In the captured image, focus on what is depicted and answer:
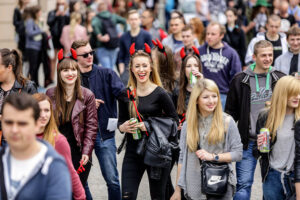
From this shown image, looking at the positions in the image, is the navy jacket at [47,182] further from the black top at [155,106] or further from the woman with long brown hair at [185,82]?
the woman with long brown hair at [185,82]

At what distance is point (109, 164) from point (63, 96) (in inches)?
40.7

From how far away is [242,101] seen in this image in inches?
257

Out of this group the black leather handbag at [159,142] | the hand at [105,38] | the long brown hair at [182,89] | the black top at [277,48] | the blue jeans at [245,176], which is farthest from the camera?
the hand at [105,38]

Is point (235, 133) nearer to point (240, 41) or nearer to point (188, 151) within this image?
point (188, 151)

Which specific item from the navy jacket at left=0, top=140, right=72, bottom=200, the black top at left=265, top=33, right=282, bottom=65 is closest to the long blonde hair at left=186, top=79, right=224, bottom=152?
the navy jacket at left=0, top=140, right=72, bottom=200

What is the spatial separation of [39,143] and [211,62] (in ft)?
17.9

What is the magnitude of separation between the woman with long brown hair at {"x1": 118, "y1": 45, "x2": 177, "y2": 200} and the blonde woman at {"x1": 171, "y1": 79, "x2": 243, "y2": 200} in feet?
1.96

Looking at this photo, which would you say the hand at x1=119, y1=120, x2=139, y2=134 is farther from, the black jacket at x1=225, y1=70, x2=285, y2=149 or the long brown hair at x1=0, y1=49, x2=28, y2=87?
the black jacket at x1=225, y1=70, x2=285, y2=149

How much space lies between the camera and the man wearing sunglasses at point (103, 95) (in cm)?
657

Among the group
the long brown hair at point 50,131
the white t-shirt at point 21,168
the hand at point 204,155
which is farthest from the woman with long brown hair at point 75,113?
the white t-shirt at point 21,168

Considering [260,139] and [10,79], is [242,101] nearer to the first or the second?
[260,139]

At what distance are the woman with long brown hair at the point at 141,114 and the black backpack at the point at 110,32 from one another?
6.42 metres

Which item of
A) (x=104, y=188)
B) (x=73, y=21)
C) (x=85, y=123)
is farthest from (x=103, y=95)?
(x=73, y=21)

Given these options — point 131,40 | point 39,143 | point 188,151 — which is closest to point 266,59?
point 188,151
